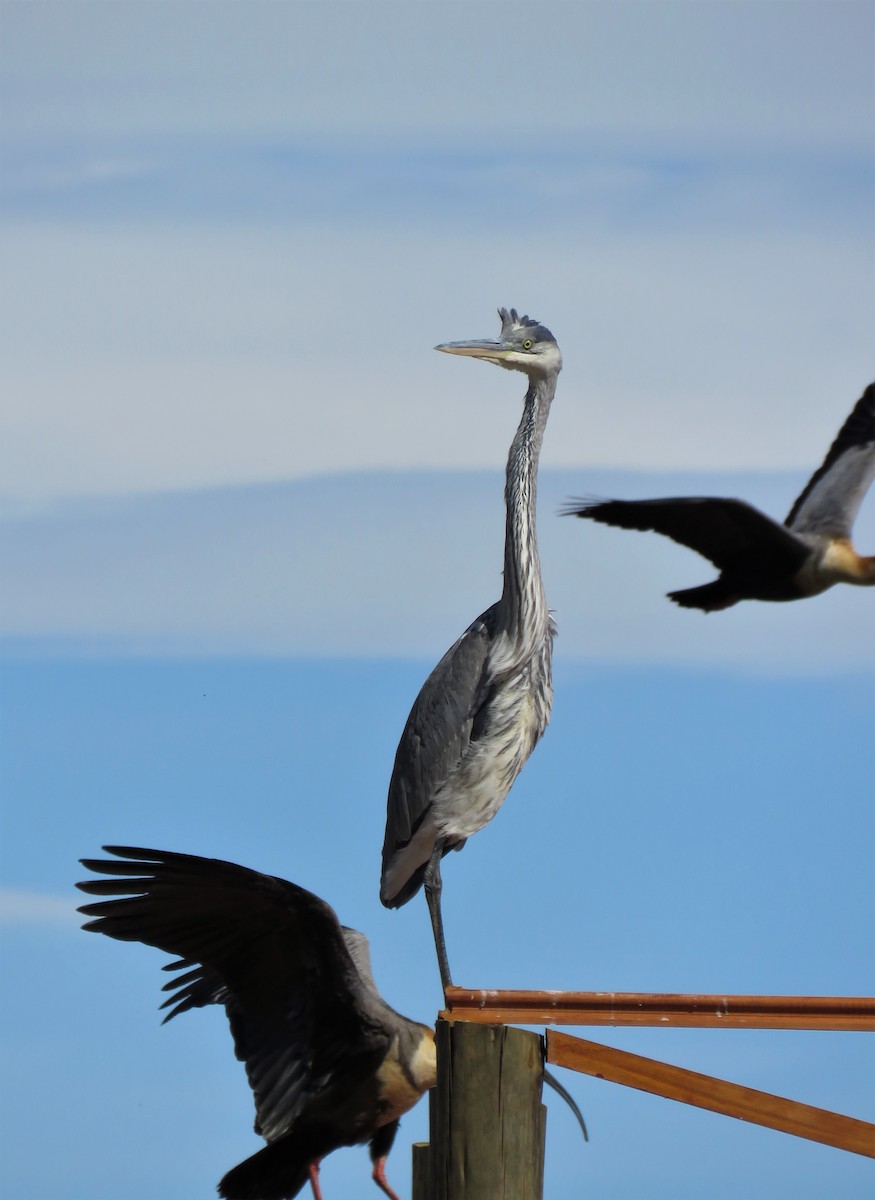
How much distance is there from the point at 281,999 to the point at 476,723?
74.0 inches

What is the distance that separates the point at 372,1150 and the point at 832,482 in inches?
159

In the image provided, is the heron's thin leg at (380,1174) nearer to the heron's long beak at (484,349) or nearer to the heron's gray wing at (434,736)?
the heron's gray wing at (434,736)

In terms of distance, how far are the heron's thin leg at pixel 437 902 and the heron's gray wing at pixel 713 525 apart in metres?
2.86

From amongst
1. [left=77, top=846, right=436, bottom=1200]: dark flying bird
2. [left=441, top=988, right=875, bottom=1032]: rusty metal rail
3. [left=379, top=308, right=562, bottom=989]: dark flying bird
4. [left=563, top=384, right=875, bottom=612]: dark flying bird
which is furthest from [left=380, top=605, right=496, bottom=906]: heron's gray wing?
[left=441, top=988, right=875, bottom=1032]: rusty metal rail

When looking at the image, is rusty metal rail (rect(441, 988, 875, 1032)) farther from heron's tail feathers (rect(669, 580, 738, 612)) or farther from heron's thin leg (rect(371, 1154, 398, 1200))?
heron's thin leg (rect(371, 1154, 398, 1200))

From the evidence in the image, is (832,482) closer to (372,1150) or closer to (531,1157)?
(531,1157)

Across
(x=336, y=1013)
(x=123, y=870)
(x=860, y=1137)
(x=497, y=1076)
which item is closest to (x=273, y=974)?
(x=336, y=1013)

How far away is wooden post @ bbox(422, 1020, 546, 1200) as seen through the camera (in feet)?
17.3

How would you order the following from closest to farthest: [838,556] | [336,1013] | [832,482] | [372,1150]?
[838,556] < [832,482] < [336,1013] < [372,1150]

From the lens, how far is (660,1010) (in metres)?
5.42

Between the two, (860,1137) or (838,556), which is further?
(838,556)

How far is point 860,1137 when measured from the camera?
5406mm

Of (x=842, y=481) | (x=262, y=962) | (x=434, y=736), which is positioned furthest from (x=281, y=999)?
(x=842, y=481)

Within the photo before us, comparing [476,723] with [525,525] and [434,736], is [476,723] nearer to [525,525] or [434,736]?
[434,736]
